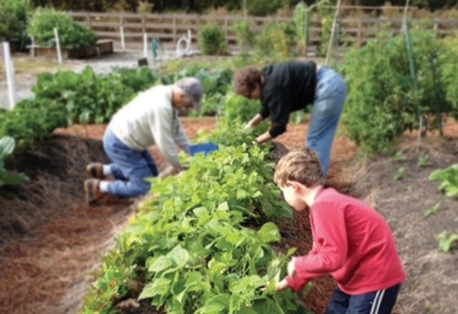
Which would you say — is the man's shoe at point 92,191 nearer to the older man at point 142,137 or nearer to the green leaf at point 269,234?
the older man at point 142,137

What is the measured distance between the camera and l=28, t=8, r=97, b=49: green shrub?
22.1 meters

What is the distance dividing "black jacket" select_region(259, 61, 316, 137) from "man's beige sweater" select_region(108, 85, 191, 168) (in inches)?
41.4

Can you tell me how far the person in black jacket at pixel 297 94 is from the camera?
17.6 ft

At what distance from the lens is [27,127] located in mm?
7820

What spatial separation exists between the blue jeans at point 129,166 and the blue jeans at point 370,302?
4.58 metres

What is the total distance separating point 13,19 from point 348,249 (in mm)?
22557

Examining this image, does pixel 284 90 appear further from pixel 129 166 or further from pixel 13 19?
pixel 13 19

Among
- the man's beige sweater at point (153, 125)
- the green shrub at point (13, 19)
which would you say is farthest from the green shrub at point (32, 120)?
the green shrub at point (13, 19)

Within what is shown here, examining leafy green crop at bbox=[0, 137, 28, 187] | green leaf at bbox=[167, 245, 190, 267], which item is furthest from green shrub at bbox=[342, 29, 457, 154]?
green leaf at bbox=[167, 245, 190, 267]

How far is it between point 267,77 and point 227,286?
3.09m

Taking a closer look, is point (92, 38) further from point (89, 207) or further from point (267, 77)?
point (267, 77)

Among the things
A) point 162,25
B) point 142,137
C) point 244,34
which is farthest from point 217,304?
point 162,25

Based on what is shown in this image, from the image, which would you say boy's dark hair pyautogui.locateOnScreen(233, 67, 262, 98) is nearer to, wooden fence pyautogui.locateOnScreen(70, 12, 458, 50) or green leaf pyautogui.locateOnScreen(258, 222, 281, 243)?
green leaf pyautogui.locateOnScreen(258, 222, 281, 243)

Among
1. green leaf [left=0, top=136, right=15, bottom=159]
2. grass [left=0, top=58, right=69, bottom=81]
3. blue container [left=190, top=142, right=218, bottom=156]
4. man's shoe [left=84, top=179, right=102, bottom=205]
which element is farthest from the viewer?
grass [left=0, top=58, right=69, bottom=81]
